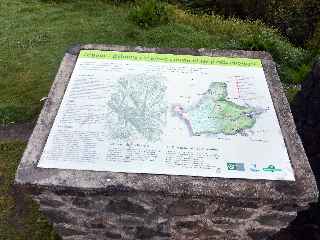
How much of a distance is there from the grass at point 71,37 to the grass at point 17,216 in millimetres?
1143

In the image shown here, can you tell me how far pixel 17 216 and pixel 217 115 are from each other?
255 centimetres

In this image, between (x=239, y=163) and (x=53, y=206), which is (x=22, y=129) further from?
(x=239, y=163)

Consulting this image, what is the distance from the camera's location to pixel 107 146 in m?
3.66

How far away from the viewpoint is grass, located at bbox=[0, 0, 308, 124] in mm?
6549

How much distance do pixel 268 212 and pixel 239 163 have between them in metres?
0.49

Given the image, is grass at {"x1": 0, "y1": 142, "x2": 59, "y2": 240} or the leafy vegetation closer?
grass at {"x1": 0, "y1": 142, "x2": 59, "y2": 240}

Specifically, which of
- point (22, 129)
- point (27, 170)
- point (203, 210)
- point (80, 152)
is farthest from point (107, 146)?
point (22, 129)

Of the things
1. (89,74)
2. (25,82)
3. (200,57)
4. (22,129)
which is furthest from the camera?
(25,82)

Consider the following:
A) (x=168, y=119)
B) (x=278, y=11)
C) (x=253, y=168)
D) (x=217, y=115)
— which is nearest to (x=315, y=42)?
(x=278, y=11)

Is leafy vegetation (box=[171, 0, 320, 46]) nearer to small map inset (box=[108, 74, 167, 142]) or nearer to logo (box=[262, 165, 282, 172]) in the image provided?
small map inset (box=[108, 74, 167, 142])

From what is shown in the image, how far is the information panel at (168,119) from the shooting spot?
356cm

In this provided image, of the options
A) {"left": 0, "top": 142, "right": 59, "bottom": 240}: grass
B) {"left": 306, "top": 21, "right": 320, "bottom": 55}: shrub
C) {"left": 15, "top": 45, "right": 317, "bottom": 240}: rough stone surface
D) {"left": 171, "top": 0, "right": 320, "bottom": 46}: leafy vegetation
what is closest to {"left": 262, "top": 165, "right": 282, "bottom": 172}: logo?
{"left": 15, "top": 45, "right": 317, "bottom": 240}: rough stone surface

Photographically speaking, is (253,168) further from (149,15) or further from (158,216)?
(149,15)

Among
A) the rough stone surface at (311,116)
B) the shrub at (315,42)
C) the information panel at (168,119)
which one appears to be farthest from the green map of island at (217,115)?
Answer: the shrub at (315,42)
